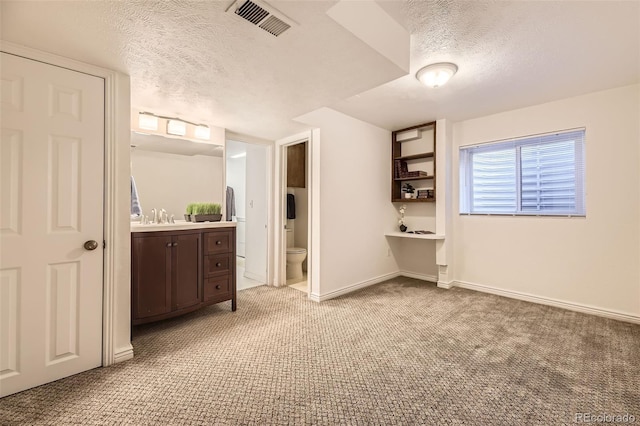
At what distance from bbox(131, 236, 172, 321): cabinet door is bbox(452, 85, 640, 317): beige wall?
3.89m

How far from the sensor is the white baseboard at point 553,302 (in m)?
2.89

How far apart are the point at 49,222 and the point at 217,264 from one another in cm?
140

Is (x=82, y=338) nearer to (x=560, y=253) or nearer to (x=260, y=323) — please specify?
(x=260, y=323)

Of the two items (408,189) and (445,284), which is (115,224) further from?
(445,284)

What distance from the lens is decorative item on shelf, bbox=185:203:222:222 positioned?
292 cm

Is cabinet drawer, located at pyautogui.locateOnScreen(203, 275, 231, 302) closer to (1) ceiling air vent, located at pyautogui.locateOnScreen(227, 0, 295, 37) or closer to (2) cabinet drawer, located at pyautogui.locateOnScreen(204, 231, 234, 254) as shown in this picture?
(2) cabinet drawer, located at pyautogui.locateOnScreen(204, 231, 234, 254)

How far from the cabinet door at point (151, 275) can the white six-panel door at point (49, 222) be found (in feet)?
1.35

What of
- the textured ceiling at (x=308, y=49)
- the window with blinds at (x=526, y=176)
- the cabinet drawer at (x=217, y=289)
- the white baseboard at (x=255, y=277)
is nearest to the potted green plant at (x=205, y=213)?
the cabinet drawer at (x=217, y=289)

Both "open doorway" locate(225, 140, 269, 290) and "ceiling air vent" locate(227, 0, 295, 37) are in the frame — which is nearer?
"ceiling air vent" locate(227, 0, 295, 37)

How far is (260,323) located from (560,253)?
3.48m

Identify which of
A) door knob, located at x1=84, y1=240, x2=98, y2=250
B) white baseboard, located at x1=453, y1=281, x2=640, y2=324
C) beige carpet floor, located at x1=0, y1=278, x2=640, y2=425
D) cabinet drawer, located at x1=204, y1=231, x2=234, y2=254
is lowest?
beige carpet floor, located at x1=0, y1=278, x2=640, y2=425

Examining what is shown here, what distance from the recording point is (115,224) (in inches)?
79.6

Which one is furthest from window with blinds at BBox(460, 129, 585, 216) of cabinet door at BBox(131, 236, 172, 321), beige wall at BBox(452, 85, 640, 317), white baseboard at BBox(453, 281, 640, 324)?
cabinet door at BBox(131, 236, 172, 321)

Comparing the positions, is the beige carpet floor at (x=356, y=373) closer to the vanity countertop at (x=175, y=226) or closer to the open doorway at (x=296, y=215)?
the vanity countertop at (x=175, y=226)
